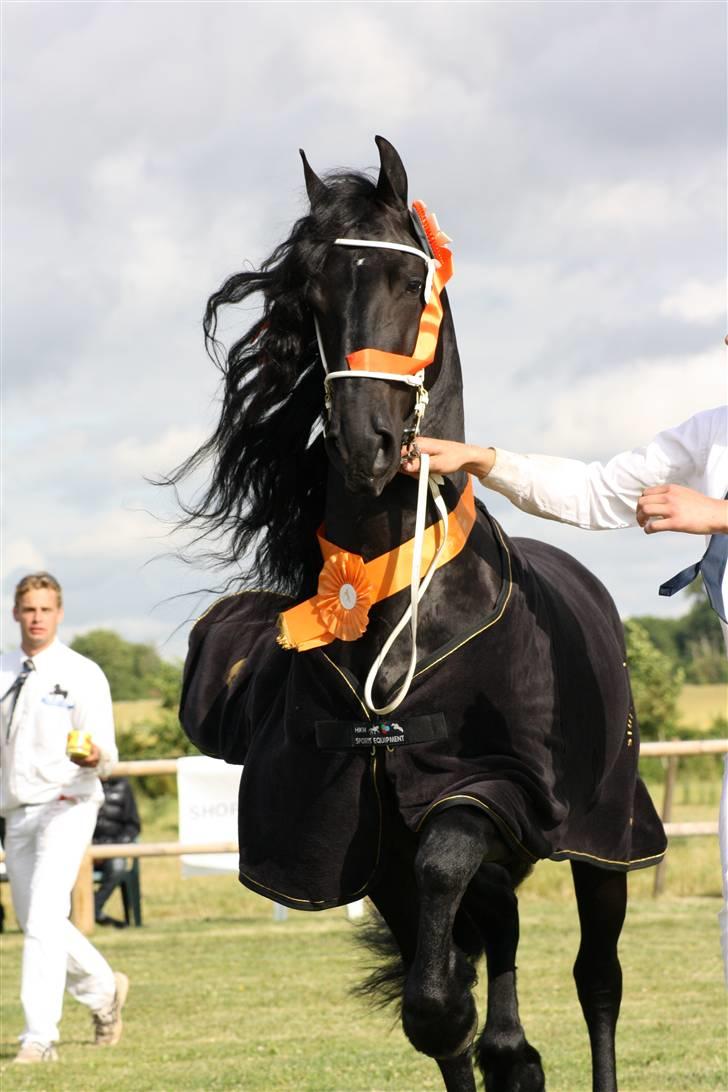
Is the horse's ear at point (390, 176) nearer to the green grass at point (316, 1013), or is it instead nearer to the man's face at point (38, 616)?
the green grass at point (316, 1013)

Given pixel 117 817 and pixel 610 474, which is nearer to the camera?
pixel 610 474

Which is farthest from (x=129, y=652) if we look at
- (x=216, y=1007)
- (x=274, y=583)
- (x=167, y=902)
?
(x=274, y=583)

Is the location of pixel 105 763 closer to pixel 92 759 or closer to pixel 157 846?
pixel 92 759

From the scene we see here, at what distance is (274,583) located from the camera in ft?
15.0

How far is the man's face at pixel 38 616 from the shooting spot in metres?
8.29

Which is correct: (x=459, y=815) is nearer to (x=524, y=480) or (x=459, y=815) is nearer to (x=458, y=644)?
(x=458, y=644)

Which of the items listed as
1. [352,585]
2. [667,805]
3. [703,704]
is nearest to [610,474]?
[352,585]

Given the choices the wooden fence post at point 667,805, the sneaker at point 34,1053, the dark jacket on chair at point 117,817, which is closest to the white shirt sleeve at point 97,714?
the sneaker at point 34,1053

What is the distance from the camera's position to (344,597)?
13.7 ft

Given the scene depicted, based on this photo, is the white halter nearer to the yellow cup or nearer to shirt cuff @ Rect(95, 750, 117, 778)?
the yellow cup

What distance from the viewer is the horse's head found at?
3.77 metres

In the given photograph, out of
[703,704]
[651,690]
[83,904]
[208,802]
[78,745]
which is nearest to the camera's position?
[78,745]

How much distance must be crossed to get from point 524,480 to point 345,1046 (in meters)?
4.46

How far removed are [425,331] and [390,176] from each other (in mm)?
469
